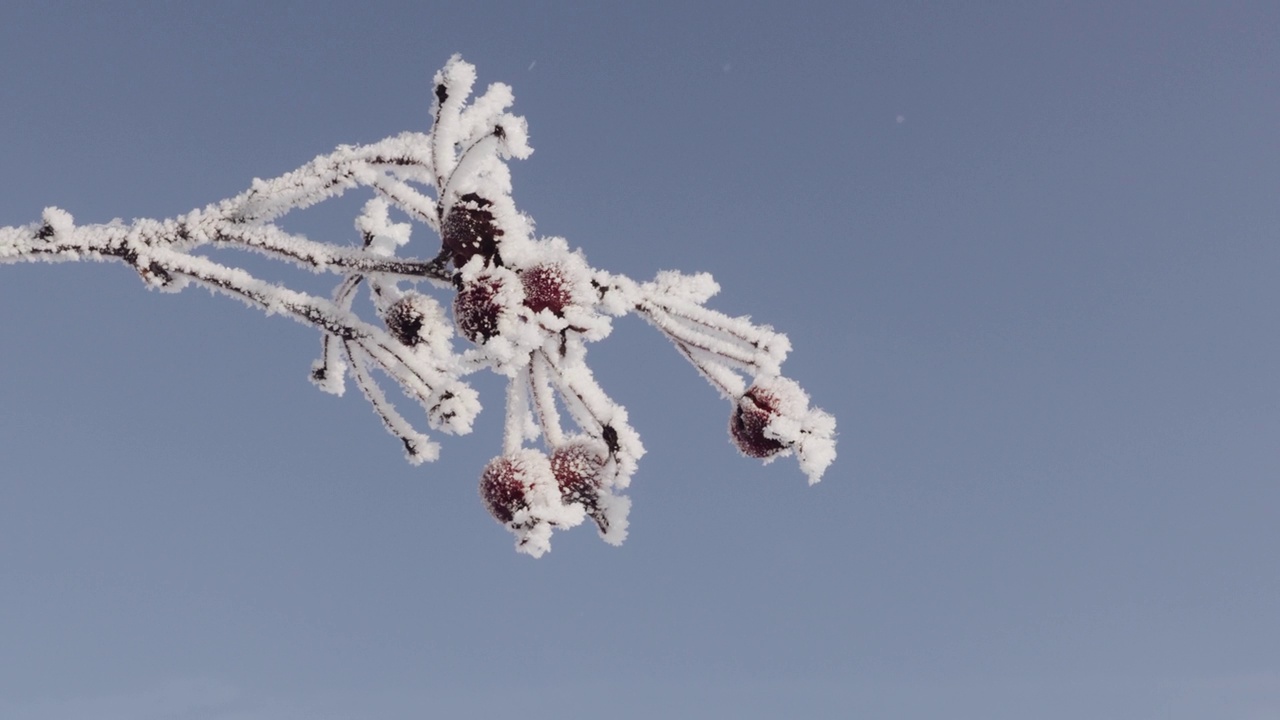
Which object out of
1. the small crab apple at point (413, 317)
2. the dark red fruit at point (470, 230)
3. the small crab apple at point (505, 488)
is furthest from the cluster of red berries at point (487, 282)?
the small crab apple at point (505, 488)

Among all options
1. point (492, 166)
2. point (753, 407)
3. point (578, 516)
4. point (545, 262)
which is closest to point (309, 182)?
point (492, 166)

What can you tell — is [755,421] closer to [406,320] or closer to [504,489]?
[504,489]

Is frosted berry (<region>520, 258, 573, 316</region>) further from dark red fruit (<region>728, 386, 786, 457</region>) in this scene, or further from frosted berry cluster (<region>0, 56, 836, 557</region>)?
dark red fruit (<region>728, 386, 786, 457</region>)

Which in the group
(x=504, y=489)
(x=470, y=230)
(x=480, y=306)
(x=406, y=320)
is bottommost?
(x=504, y=489)

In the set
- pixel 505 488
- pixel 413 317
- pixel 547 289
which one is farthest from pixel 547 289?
pixel 505 488

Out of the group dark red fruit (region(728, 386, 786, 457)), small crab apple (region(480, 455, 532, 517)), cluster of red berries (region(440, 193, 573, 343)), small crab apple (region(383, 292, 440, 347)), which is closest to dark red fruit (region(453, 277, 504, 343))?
cluster of red berries (region(440, 193, 573, 343))

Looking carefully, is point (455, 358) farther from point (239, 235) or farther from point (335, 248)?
point (239, 235)

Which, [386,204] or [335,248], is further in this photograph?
[386,204]
